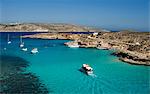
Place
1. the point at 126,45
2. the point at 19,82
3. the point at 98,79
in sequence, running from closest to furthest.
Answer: the point at 19,82 → the point at 98,79 → the point at 126,45

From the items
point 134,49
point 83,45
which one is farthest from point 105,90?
point 83,45

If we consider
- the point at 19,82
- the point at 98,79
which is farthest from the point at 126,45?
the point at 19,82

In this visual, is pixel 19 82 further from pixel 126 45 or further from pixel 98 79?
pixel 126 45

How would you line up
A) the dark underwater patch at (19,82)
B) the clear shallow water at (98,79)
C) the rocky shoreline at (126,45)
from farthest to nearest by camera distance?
1. the rocky shoreline at (126,45)
2. the clear shallow water at (98,79)
3. the dark underwater patch at (19,82)

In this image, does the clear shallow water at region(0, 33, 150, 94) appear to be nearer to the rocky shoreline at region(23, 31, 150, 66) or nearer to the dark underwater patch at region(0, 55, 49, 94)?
the dark underwater patch at region(0, 55, 49, 94)

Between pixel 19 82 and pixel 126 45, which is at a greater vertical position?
pixel 126 45

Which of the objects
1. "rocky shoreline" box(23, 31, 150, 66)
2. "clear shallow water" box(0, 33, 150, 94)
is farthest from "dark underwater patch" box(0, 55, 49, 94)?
"rocky shoreline" box(23, 31, 150, 66)


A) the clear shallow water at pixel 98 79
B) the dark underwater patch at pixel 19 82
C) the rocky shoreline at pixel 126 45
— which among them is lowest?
the clear shallow water at pixel 98 79

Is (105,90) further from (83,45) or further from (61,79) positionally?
(83,45)

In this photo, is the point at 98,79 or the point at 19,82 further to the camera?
the point at 98,79

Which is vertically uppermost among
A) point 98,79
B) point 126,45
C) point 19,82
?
point 126,45

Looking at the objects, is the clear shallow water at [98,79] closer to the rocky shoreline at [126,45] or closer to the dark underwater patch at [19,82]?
the dark underwater patch at [19,82]

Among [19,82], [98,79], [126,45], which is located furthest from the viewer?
[126,45]

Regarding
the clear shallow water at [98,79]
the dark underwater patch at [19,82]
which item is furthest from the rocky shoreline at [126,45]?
the dark underwater patch at [19,82]
